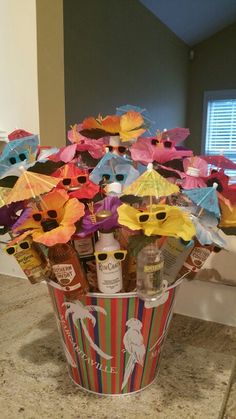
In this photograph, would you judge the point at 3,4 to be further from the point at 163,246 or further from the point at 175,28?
the point at 175,28

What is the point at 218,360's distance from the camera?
0.55m

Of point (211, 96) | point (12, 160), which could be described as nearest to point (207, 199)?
point (12, 160)

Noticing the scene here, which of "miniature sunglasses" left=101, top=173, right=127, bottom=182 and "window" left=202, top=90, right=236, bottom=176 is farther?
"window" left=202, top=90, right=236, bottom=176

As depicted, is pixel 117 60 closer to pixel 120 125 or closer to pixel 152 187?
pixel 120 125

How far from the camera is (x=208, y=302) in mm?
677

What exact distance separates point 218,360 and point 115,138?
40 cm

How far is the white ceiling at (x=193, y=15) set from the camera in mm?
2871

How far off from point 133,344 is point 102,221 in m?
0.18

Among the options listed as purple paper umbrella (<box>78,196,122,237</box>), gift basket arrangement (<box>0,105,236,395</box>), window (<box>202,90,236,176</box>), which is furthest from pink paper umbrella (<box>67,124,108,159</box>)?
window (<box>202,90,236,176</box>)

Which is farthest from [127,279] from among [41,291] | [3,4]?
[3,4]

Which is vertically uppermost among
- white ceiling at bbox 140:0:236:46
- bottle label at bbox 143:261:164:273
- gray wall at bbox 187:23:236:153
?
white ceiling at bbox 140:0:236:46

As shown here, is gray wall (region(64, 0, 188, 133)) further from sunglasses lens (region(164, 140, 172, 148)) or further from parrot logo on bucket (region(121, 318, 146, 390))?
parrot logo on bucket (region(121, 318, 146, 390))

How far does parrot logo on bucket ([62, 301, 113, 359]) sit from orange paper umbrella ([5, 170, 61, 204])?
152 millimetres

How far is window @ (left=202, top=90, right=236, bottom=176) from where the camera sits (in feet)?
13.3
